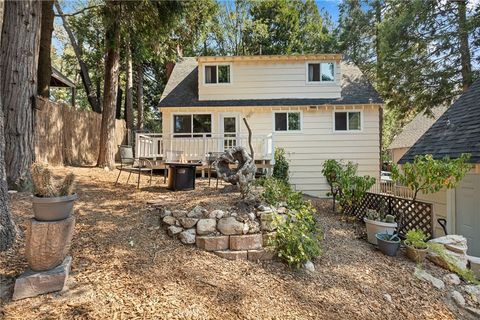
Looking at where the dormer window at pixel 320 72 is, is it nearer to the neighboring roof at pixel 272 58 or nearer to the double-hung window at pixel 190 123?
the neighboring roof at pixel 272 58

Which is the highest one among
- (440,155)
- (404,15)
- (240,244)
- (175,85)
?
(404,15)

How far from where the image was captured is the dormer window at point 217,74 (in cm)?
1116

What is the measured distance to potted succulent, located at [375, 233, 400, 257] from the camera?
14.0 ft

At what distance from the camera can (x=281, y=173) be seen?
9.92m

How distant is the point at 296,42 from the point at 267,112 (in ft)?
35.3

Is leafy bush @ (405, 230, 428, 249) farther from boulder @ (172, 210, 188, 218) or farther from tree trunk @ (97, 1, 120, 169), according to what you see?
tree trunk @ (97, 1, 120, 169)

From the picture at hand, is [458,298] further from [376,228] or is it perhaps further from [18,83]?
[18,83]

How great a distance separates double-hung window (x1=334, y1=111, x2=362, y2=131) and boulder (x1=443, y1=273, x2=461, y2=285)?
7.44 metres

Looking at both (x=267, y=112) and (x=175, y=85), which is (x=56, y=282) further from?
(x=175, y=85)

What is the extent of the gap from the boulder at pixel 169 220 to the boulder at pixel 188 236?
237mm

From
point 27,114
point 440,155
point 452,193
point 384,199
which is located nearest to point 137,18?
point 27,114

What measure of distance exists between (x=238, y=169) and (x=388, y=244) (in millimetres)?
2756

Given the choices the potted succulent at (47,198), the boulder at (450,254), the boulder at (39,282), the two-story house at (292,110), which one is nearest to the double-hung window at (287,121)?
the two-story house at (292,110)

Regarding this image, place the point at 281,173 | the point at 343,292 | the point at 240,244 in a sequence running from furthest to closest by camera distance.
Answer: the point at 281,173, the point at 240,244, the point at 343,292
